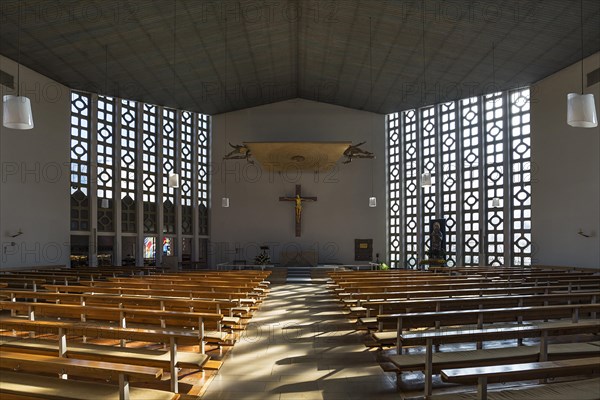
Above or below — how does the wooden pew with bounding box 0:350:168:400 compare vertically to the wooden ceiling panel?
below

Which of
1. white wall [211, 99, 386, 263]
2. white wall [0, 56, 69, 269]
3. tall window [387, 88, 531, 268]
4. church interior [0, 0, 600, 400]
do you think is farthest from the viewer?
white wall [211, 99, 386, 263]

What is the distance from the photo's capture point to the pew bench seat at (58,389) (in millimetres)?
2586

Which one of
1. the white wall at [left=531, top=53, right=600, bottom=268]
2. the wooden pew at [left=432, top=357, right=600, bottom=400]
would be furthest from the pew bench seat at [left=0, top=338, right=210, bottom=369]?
the white wall at [left=531, top=53, right=600, bottom=268]

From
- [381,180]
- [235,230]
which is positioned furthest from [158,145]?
[381,180]

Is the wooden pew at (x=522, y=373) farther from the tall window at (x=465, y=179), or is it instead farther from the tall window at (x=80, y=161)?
the tall window at (x=80, y=161)

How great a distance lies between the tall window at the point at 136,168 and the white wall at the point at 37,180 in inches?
29.8

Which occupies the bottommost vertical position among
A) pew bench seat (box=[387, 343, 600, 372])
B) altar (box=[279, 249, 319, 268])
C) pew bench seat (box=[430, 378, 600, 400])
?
altar (box=[279, 249, 319, 268])

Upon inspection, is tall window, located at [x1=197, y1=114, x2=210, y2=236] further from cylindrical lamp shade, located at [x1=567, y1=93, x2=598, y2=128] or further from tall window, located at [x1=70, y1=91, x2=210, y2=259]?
cylindrical lamp shade, located at [x1=567, y1=93, x2=598, y2=128]

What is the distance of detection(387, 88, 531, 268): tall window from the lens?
1549 centimetres

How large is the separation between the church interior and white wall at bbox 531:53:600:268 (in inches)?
2.4

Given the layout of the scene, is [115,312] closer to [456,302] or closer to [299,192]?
[456,302]

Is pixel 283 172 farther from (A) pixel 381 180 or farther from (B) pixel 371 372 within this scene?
(B) pixel 371 372

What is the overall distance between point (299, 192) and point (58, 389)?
17.3 meters

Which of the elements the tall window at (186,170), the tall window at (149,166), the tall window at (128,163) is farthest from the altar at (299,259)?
the tall window at (128,163)
